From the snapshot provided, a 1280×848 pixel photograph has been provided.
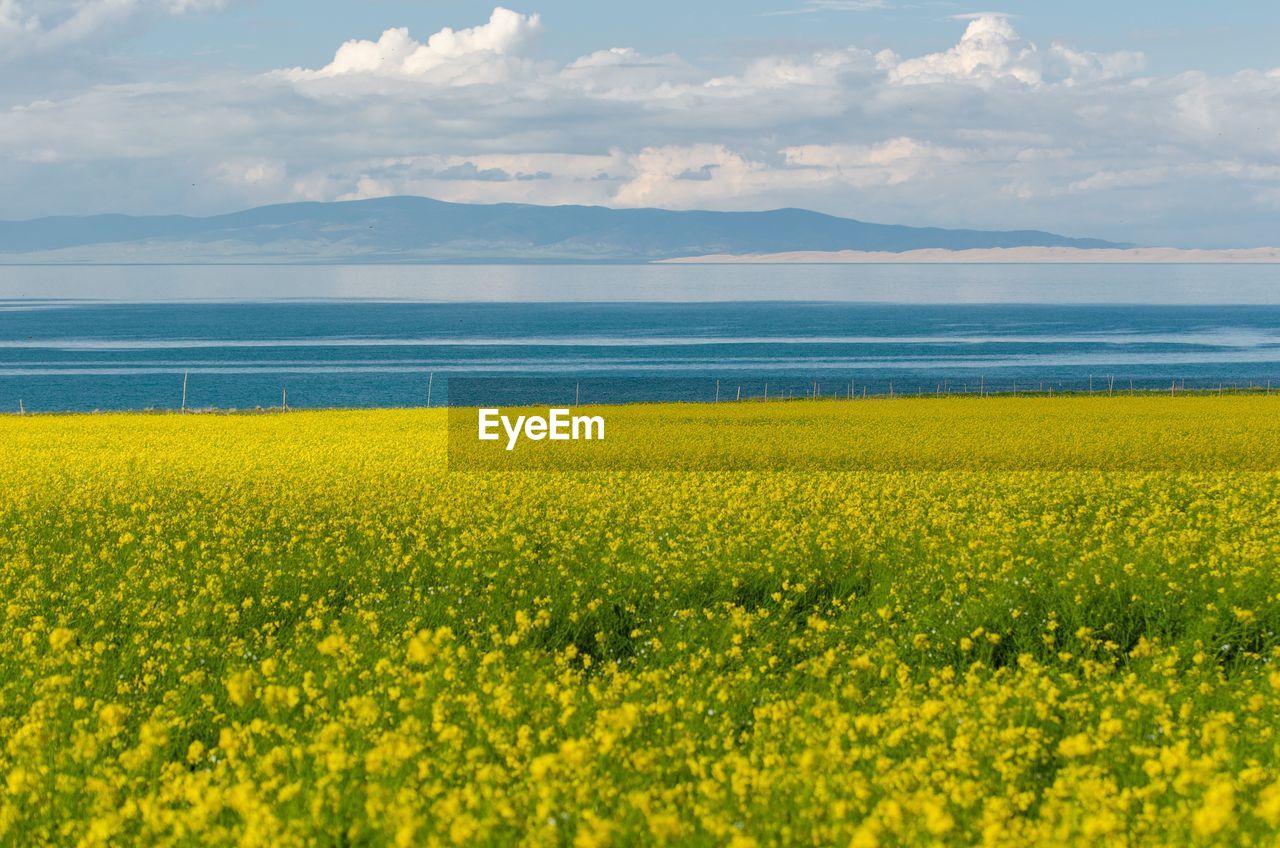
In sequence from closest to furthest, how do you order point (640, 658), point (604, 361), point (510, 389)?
point (640, 658)
point (510, 389)
point (604, 361)

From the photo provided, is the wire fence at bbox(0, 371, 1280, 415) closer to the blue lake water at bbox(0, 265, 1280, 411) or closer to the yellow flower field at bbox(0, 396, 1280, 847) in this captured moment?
the blue lake water at bbox(0, 265, 1280, 411)

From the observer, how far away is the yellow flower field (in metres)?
6.59

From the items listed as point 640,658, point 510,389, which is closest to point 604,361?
point 510,389

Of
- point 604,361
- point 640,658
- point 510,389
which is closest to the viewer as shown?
point 640,658

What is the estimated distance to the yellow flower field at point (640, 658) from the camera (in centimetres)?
659

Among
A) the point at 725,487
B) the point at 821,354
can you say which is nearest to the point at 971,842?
the point at 725,487

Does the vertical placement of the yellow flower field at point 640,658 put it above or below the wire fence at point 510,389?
above

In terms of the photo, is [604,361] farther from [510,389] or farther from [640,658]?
[640,658]

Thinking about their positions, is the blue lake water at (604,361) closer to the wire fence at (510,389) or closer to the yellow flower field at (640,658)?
the wire fence at (510,389)

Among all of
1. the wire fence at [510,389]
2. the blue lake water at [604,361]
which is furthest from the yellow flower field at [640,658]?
the wire fence at [510,389]

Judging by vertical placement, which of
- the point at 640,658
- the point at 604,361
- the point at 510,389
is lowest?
the point at 510,389

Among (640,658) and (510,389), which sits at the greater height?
(640,658)

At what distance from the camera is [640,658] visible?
1157 centimetres

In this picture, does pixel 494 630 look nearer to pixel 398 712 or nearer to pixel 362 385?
pixel 398 712
